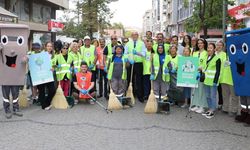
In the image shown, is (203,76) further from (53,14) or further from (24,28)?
(53,14)

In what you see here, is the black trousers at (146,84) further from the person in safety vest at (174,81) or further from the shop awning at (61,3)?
the shop awning at (61,3)

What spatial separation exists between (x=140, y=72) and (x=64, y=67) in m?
2.17

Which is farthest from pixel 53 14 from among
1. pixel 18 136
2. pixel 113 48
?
pixel 18 136

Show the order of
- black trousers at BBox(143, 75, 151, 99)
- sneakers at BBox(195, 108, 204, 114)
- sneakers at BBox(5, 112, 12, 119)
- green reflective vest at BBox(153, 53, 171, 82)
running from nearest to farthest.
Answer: sneakers at BBox(5, 112, 12, 119), sneakers at BBox(195, 108, 204, 114), green reflective vest at BBox(153, 53, 171, 82), black trousers at BBox(143, 75, 151, 99)

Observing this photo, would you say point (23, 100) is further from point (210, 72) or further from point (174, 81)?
point (210, 72)

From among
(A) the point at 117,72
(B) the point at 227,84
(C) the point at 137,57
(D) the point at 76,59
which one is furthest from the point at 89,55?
(B) the point at 227,84

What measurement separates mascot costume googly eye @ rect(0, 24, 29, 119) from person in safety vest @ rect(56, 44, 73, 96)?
1534 millimetres

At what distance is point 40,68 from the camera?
352 inches

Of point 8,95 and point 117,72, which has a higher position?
point 117,72

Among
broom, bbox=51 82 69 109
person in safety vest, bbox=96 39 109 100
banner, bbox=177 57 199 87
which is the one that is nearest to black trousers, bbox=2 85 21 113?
broom, bbox=51 82 69 109

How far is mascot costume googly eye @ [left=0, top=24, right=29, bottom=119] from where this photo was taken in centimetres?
814

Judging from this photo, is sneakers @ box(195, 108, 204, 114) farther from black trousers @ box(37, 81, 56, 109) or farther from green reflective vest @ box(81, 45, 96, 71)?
black trousers @ box(37, 81, 56, 109)

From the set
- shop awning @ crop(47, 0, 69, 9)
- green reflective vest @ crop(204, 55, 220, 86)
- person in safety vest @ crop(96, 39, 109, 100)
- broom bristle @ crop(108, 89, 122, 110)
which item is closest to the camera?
Answer: green reflective vest @ crop(204, 55, 220, 86)

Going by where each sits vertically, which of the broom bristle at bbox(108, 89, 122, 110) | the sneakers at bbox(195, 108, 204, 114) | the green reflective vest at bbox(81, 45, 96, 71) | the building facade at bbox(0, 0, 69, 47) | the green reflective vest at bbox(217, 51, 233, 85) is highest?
the building facade at bbox(0, 0, 69, 47)
